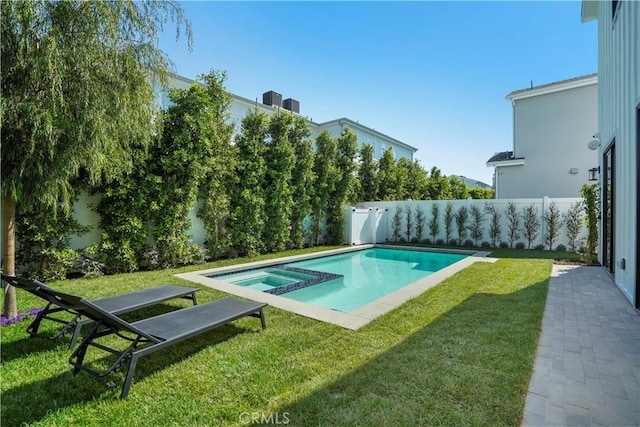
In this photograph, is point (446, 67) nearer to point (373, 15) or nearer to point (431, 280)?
point (373, 15)

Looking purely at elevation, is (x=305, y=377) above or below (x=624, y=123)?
below

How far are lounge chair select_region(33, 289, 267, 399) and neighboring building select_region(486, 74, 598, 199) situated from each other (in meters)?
18.5

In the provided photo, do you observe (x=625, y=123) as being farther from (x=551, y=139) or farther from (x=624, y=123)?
(x=551, y=139)

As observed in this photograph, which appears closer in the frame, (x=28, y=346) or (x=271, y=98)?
(x=28, y=346)

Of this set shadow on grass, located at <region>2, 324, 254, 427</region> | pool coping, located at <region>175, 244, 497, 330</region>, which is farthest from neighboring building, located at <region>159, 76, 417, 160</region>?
shadow on grass, located at <region>2, 324, 254, 427</region>

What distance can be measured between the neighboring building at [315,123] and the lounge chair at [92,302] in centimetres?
1132

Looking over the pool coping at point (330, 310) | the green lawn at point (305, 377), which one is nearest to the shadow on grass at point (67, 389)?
the green lawn at point (305, 377)

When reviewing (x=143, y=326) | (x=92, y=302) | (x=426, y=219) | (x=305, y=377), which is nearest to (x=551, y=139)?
(x=426, y=219)

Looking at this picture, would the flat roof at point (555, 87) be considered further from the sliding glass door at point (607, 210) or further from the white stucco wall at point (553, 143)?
the sliding glass door at point (607, 210)

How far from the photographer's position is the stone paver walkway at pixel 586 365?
2.56 metres

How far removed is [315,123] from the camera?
24172mm

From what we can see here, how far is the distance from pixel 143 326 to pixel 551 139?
20.5 metres

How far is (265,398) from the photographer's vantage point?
9.30ft

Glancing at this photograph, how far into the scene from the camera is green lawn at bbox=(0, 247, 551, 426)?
258 cm
